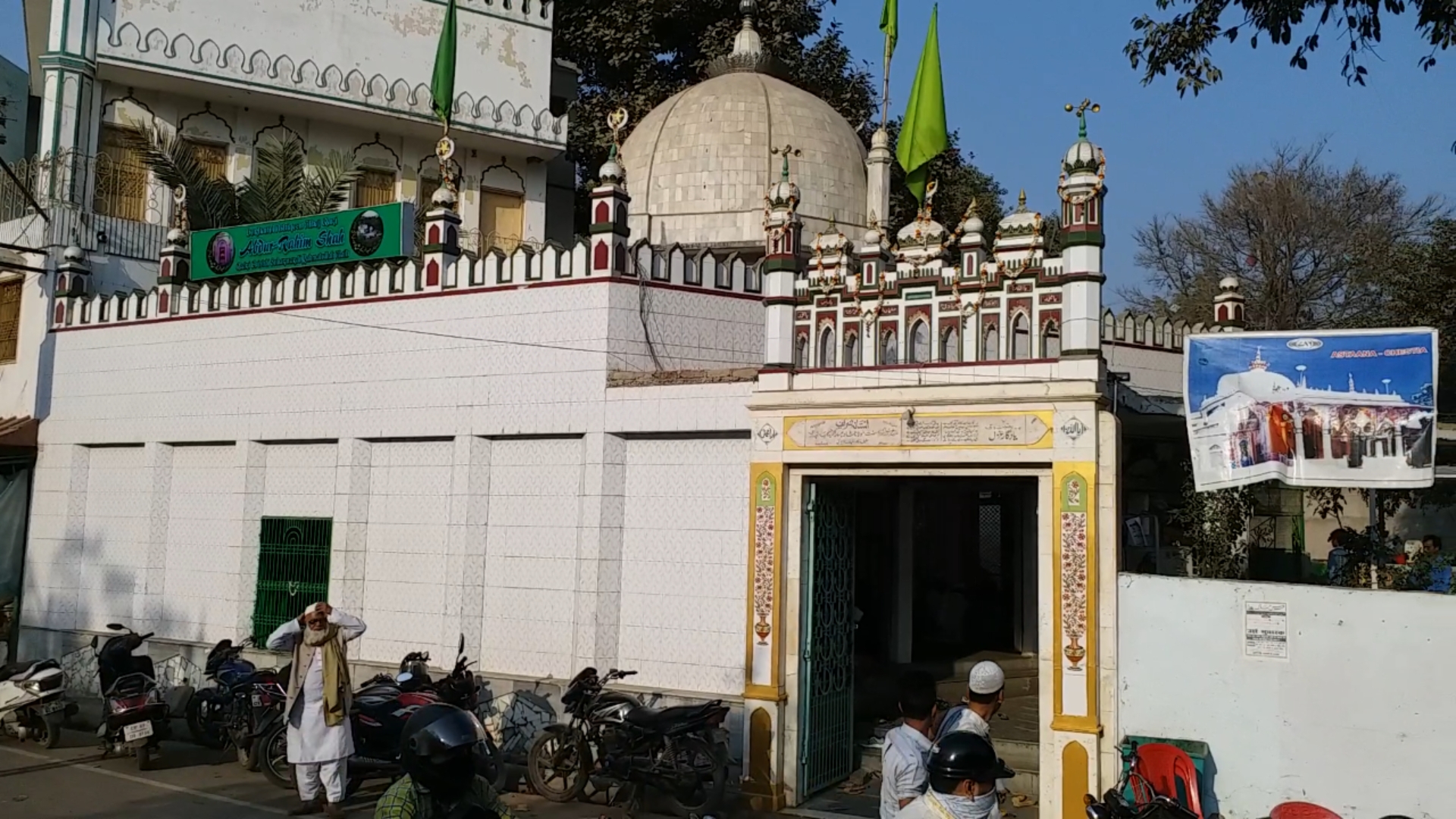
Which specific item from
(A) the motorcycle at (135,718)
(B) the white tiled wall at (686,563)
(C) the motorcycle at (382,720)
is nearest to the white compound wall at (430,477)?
(B) the white tiled wall at (686,563)

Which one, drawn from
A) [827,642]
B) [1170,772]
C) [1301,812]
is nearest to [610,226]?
[827,642]

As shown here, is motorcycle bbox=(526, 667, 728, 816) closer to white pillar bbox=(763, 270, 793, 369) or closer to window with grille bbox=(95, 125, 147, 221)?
white pillar bbox=(763, 270, 793, 369)

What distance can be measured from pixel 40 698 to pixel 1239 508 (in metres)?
10.0

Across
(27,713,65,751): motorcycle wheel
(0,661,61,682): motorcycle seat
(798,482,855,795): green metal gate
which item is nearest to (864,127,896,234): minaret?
(798,482,855,795): green metal gate

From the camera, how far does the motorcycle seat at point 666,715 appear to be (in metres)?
8.55

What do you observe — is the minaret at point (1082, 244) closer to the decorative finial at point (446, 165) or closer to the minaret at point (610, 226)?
the minaret at point (610, 226)

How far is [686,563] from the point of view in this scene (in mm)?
9984

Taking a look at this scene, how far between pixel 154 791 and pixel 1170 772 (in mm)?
7284

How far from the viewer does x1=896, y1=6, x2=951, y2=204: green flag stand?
1164cm

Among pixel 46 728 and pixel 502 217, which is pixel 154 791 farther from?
pixel 502 217

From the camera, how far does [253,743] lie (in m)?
10.2

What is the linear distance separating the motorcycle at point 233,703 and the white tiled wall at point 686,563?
2921 millimetres

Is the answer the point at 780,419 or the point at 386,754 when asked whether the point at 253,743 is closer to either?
the point at 386,754

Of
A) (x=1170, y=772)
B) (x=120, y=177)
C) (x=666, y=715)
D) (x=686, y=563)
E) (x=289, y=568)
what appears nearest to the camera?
(x=1170, y=772)
